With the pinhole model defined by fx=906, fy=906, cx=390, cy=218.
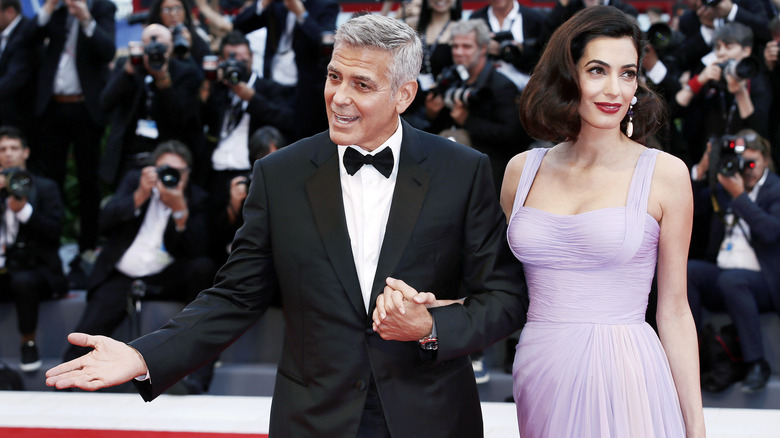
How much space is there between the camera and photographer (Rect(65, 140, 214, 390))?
448cm

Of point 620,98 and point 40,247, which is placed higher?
point 620,98

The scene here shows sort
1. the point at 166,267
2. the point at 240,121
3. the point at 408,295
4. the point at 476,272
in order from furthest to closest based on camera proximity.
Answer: the point at 240,121 < the point at 166,267 < the point at 476,272 < the point at 408,295

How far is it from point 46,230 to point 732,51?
3622 mm

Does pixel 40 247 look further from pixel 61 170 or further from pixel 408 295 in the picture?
pixel 408 295

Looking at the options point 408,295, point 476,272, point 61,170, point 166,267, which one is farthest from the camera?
point 61,170

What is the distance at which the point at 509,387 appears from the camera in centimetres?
418

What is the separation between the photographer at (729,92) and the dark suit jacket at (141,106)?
2.60m

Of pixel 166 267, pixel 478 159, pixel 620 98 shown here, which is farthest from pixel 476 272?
pixel 166 267

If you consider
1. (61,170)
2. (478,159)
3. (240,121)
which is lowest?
(61,170)

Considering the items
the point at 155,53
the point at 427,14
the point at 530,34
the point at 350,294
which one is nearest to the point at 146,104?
the point at 155,53

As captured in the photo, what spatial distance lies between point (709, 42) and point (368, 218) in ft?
11.5

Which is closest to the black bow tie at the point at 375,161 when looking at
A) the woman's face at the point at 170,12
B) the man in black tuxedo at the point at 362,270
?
the man in black tuxedo at the point at 362,270

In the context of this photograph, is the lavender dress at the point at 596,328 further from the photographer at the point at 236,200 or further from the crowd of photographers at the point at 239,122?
the photographer at the point at 236,200

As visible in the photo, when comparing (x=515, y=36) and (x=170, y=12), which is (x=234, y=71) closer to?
(x=170, y=12)
